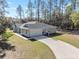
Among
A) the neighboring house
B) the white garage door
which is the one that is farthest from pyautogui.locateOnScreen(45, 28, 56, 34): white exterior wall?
the white garage door

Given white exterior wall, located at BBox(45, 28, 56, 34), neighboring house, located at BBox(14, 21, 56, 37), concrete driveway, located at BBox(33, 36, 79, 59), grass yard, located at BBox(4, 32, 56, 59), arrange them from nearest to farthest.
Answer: concrete driveway, located at BBox(33, 36, 79, 59), grass yard, located at BBox(4, 32, 56, 59), neighboring house, located at BBox(14, 21, 56, 37), white exterior wall, located at BBox(45, 28, 56, 34)

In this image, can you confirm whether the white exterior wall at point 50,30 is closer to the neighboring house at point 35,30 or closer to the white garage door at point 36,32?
the neighboring house at point 35,30

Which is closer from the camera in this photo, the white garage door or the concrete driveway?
the concrete driveway

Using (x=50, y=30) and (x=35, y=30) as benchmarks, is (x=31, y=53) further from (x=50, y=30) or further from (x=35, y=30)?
Result: (x=50, y=30)

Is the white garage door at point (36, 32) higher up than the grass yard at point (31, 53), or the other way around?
the white garage door at point (36, 32)

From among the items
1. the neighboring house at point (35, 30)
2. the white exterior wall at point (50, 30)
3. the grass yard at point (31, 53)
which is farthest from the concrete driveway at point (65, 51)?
the white exterior wall at point (50, 30)

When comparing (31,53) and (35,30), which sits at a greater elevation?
(35,30)

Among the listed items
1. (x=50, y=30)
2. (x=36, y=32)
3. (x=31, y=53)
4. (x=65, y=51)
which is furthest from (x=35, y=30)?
Answer: (x=65, y=51)

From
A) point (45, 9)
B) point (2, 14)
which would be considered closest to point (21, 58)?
point (2, 14)

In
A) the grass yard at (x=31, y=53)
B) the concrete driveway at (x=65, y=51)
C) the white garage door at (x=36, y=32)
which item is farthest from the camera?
the white garage door at (x=36, y=32)

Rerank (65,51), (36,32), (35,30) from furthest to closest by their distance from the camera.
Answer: (36,32) → (35,30) → (65,51)

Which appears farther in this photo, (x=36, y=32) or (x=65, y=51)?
(x=36, y=32)

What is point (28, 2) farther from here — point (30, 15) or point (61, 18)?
point (61, 18)

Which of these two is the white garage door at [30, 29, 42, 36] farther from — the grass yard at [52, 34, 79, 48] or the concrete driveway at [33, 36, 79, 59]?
the concrete driveway at [33, 36, 79, 59]
